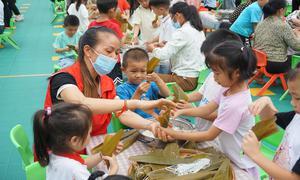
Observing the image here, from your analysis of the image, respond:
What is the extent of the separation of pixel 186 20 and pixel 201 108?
172 centimetres

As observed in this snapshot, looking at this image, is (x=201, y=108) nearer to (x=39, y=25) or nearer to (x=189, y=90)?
(x=189, y=90)

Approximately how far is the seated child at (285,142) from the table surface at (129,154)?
0.19 m

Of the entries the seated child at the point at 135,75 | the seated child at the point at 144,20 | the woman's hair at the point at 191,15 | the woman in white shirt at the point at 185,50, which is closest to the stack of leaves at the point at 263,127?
the seated child at the point at 135,75

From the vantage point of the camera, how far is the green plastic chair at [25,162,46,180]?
1.92 m

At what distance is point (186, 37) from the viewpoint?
369 centimetres

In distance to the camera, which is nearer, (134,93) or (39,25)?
(134,93)

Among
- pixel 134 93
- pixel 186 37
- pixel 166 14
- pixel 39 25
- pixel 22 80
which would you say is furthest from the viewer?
pixel 39 25

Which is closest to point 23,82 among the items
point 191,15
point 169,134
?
point 191,15

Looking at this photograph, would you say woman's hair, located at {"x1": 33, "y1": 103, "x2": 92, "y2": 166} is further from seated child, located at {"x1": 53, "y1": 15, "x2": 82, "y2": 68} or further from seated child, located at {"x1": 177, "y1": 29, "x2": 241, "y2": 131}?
seated child, located at {"x1": 53, "y1": 15, "x2": 82, "y2": 68}

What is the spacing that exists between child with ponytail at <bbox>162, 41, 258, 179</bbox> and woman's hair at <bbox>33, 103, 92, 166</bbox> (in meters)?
0.52

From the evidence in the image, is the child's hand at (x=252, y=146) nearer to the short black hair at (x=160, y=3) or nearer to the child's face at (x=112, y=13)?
the child's face at (x=112, y=13)

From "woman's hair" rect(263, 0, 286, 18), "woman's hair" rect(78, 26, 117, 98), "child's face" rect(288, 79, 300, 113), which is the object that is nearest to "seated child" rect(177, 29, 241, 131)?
"woman's hair" rect(78, 26, 117, 98)

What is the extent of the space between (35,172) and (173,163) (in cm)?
74

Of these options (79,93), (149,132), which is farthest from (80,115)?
(149,132)
